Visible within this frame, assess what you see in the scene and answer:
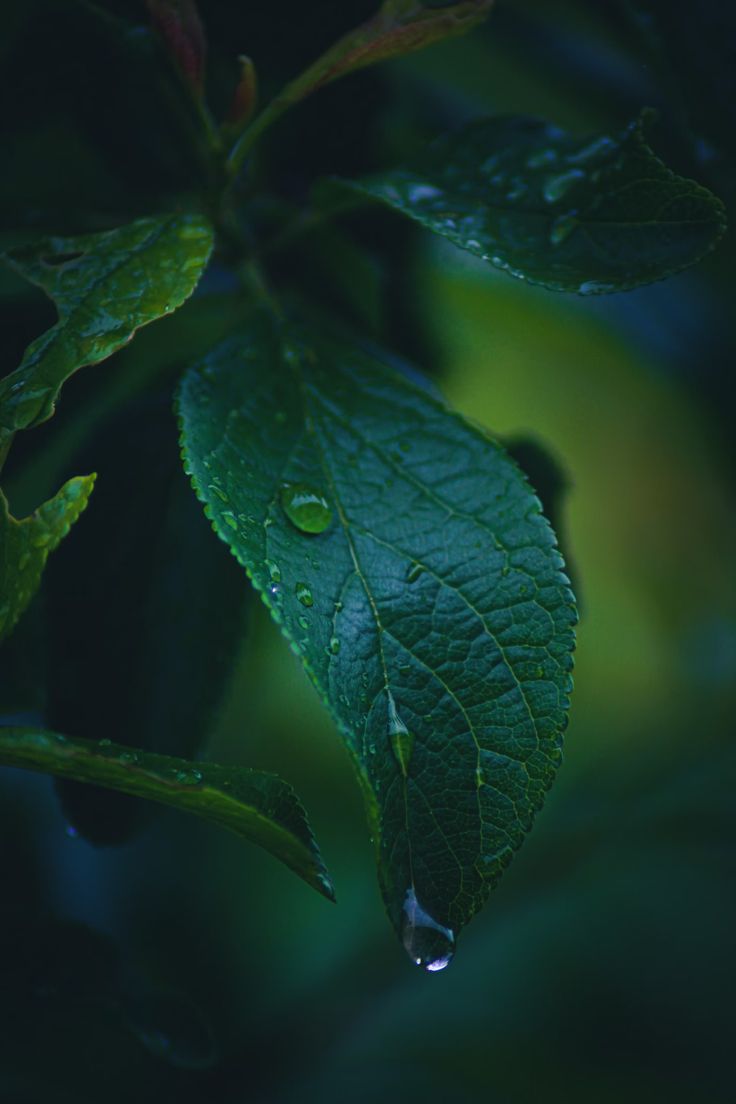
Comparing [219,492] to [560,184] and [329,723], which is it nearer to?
[560,184]

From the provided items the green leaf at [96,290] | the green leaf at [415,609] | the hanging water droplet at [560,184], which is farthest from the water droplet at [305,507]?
the hanging water droplet at [560,184]

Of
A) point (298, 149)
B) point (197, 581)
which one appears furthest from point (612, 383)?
point (197, 581)

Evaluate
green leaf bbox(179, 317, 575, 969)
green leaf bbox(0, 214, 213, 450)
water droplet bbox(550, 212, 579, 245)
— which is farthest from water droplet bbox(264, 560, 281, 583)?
water droplet bbox(550, 212, 579, 245)

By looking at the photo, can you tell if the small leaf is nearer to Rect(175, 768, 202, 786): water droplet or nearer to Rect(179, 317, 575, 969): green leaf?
Rect(179, 317, 575, 969): green leaf

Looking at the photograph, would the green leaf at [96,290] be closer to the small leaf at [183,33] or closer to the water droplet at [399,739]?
the small leaf at [183,33]

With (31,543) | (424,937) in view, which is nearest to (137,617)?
(31,543)

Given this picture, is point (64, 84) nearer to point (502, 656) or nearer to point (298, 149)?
point (298, 149)
